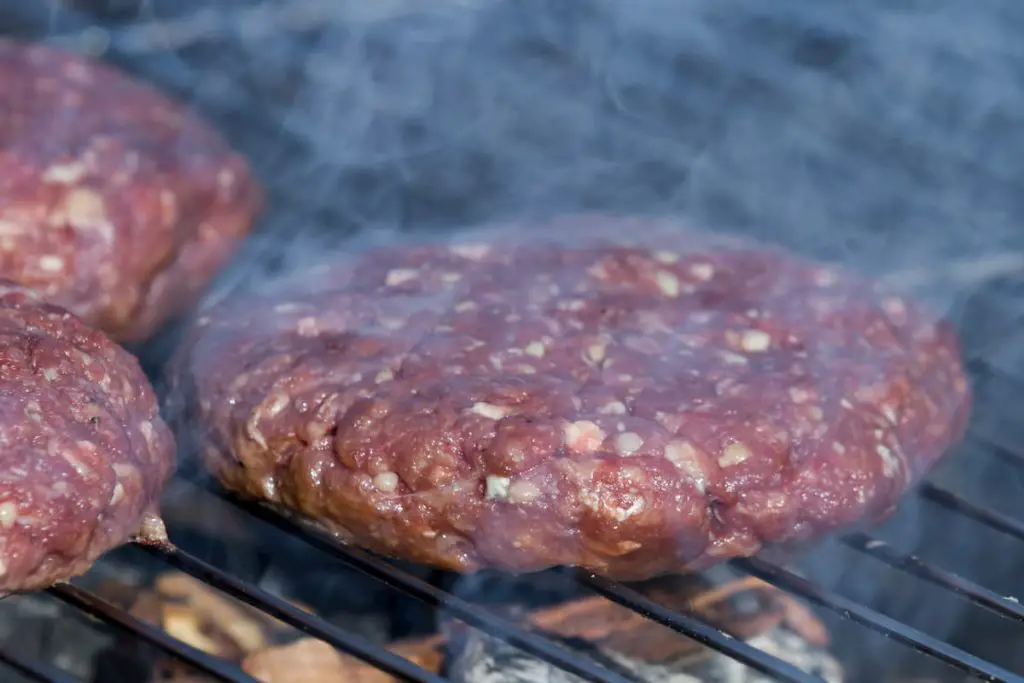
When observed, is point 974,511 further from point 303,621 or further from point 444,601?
point 303,621

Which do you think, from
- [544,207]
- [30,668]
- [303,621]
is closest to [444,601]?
[303,621]

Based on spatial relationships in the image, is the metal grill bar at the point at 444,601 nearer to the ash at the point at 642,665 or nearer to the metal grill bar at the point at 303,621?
the metal grill bar at the point at 303,621

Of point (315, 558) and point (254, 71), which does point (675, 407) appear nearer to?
point (315, 558)

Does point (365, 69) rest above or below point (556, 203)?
above

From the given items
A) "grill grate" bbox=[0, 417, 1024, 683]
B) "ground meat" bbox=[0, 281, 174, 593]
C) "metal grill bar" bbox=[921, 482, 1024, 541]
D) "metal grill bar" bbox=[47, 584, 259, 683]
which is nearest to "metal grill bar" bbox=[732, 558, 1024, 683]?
"grill grate" bbox=[0, 417, 1024, 683]

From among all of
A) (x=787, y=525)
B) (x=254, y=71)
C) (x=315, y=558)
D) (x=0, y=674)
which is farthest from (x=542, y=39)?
(x=0, y=674)

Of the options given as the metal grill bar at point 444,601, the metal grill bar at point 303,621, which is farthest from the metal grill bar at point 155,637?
the metal grill bar at point 444,601

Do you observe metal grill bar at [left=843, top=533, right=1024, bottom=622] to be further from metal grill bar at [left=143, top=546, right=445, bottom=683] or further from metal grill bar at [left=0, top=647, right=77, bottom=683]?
metal grill bar at [left=0, top=647, right=77, bottom=683]

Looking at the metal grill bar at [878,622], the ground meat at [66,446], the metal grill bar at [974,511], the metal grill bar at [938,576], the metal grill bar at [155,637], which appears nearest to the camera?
the ground meat at [66,446]
